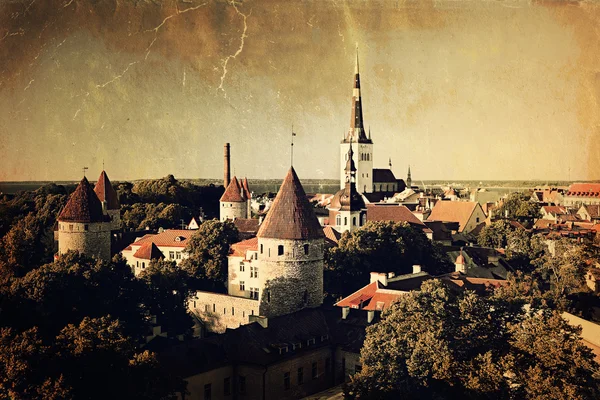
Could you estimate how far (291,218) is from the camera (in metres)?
37.2

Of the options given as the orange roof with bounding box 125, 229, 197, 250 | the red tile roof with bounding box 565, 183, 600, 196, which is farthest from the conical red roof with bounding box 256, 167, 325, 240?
the red tile roof with bounding box 565, 183, 600, 196

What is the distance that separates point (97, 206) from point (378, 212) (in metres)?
28.8

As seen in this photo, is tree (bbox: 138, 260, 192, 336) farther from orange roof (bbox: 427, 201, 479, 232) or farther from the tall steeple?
the tall steeple

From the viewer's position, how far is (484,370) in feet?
86.1

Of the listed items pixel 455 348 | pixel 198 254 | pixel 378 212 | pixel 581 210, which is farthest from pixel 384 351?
pixel 581 210

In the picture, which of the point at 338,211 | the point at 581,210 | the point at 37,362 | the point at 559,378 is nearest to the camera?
the point at 37,362

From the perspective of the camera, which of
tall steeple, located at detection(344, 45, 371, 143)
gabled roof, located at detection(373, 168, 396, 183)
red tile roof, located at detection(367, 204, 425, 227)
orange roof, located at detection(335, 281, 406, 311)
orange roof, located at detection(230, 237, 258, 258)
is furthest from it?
gabled roof, located at detection(373, 168, 396, 183)

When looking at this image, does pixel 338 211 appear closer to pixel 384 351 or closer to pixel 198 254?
pixel 198 254

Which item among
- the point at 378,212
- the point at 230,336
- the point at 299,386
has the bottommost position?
the point at 299,386

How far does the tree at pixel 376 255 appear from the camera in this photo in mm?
43928

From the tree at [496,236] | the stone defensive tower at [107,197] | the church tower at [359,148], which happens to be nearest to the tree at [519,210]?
the church tower at [359,148]

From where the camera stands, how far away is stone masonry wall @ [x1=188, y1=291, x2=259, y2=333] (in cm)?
4031

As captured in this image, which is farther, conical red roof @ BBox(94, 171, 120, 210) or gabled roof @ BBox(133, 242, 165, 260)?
conical red roof @ BBox(94, 171, 120, 210)

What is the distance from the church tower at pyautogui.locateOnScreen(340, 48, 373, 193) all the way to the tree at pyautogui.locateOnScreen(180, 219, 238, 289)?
5213 cm
